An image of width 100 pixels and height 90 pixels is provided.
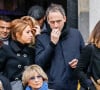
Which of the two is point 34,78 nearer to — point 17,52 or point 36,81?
point 36,81

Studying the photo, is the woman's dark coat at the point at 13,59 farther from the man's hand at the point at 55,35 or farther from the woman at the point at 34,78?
the man's hand at the point at 55,35

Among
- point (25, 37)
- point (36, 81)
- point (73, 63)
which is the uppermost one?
point (25, 37)

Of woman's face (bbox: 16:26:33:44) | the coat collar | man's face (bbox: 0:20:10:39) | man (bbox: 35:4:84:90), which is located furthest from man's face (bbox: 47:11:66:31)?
man's face (bbox: 0:20:10:39)

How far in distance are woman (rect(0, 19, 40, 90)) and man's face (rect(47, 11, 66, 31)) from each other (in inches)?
10.7

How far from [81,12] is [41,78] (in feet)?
5.90

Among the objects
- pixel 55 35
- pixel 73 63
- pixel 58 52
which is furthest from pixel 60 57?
pixel 55 35

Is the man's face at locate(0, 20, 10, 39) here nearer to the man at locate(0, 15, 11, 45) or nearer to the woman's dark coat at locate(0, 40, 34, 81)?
the man at locate(0, 15, 11, 45)

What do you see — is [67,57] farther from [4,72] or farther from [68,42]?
[4,72]

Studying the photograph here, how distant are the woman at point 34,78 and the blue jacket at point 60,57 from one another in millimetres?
77

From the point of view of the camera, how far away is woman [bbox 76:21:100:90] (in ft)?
15.2

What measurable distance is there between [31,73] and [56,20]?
2.00 feet

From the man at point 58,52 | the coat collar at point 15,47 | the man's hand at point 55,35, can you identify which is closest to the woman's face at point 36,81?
the man at point 58,52

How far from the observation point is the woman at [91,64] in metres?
4.64

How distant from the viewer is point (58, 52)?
497 centimetres
